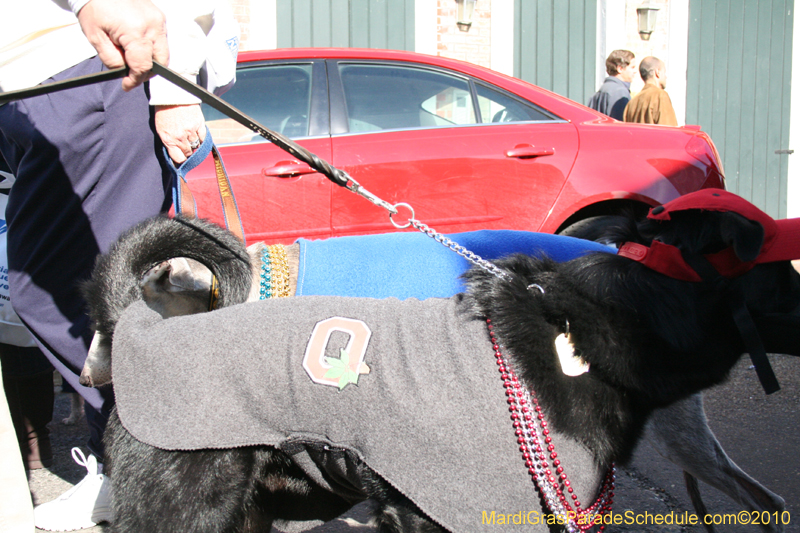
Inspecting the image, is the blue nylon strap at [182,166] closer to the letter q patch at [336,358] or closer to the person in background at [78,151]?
the person in background at [78,151]

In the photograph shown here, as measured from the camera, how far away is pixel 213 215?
3.08 m

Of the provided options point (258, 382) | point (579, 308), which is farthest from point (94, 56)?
point (579, 308)

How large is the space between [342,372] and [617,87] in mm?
5806

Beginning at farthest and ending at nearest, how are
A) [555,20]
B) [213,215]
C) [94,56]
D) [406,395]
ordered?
[555,20] < [213,215] < [94,56] < [406,395]

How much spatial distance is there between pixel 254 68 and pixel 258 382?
271cm

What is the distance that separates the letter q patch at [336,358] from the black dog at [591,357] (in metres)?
0.19

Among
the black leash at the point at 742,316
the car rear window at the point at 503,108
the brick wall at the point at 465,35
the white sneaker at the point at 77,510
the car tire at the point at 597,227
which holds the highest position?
the brick wall at the point at 465,35

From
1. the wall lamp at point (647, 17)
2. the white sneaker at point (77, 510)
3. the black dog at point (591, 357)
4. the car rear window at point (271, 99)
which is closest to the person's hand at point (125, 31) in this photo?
the black dog at point (591, 357)

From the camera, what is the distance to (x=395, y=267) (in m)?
1.79

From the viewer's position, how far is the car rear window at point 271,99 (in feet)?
11.4

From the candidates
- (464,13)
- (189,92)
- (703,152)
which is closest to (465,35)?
(464,13)

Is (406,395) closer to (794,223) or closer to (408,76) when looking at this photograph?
(794,223)

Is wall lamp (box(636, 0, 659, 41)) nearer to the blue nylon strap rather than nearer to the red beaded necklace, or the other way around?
the blue nylon strap

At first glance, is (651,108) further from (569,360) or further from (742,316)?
(569,360)
